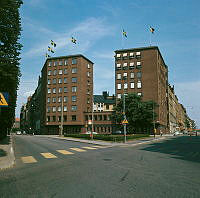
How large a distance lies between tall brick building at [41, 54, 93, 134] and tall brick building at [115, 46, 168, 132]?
37.7 feet

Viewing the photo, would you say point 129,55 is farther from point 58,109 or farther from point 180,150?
point 180,150

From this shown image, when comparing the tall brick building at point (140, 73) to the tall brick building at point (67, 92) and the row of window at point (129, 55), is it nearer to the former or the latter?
the row of window at point (129, 55)

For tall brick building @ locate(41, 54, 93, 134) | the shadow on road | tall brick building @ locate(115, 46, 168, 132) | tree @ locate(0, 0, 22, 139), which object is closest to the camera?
the shadow on road

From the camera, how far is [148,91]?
75.3 m

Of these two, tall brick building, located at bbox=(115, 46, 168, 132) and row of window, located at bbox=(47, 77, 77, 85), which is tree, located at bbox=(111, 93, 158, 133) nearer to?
tall brick building, located at bbox=(115, 46, 168, 132)

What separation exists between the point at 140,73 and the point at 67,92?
25.9m

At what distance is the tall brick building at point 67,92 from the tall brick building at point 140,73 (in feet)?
37.7

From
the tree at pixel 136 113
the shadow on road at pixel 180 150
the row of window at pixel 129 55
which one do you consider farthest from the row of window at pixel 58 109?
the shadow on road at pixel 180 150

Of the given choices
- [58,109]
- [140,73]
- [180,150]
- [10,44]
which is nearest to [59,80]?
[58,109]

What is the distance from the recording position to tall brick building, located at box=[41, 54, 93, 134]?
259 feet

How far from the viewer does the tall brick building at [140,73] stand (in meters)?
75.1

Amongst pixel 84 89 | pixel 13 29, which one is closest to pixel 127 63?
pixel 84 89

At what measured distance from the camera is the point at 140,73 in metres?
77.6

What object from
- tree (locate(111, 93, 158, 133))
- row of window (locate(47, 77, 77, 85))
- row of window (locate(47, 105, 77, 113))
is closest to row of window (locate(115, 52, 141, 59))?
row of window (locate(47, 77, 77, 85))
